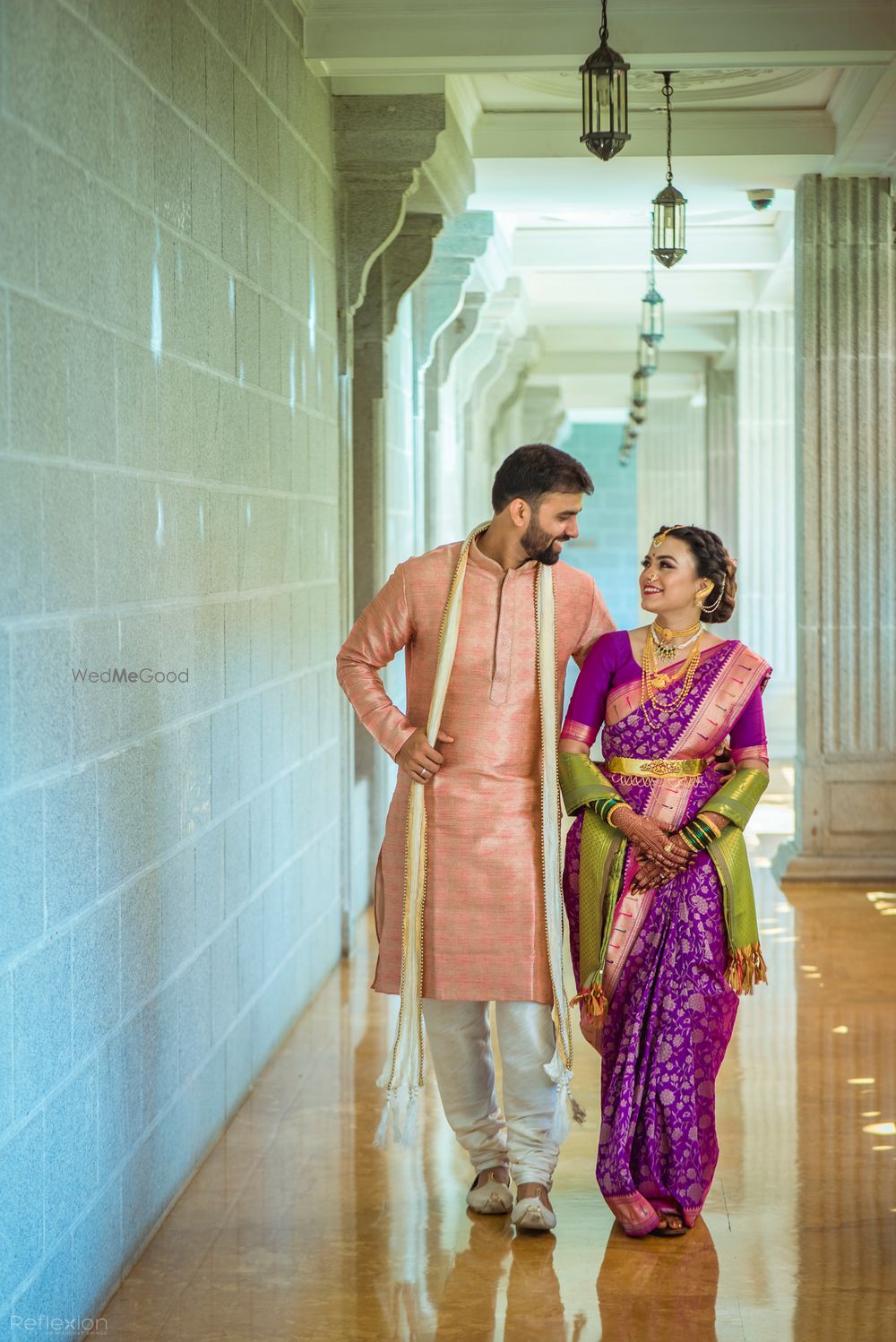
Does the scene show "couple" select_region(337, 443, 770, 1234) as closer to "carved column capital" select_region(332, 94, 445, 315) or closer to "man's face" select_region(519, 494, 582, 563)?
"man's face" select_region(519, 494, 582, 563)

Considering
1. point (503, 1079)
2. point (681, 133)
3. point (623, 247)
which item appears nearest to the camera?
point (503, 1079)

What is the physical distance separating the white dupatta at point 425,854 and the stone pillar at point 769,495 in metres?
9.84

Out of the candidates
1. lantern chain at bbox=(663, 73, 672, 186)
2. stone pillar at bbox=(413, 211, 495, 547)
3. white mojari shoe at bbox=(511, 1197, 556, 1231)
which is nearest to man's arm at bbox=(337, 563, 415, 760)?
white mojari shoe at bbox=(511, 1197, 556, 1231)

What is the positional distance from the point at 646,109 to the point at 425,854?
16.5 feet

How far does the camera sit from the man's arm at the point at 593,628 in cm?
377

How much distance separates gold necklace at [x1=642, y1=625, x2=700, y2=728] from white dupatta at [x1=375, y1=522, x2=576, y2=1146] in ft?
0.66

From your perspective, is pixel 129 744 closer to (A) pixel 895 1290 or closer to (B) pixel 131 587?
(B) pixel 131 587

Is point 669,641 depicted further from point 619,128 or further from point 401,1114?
point 619,128

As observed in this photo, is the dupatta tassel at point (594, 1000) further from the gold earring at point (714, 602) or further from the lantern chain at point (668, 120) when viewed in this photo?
the lantern chain at point (668, 120)

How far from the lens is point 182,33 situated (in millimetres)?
3840

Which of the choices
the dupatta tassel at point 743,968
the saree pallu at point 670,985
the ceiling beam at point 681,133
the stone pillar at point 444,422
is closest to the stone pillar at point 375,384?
the ceiling beam at point 681,133

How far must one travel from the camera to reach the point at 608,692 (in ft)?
12.2

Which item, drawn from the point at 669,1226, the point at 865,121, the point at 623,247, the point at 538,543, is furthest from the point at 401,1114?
the point at 623,247

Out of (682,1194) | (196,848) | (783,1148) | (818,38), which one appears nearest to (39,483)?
(196,848)
